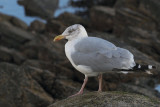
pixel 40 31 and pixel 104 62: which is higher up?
pixel 40 31

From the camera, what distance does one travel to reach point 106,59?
707cm

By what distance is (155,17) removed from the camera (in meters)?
25.1

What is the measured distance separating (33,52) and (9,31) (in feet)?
19.1

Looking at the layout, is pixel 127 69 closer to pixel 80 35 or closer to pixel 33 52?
pixel 80 35

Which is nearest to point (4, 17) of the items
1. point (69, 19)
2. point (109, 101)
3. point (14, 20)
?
point (14, 20)

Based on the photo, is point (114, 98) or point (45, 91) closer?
point (114, 98)

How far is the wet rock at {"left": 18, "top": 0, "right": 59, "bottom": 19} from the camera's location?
36469mm

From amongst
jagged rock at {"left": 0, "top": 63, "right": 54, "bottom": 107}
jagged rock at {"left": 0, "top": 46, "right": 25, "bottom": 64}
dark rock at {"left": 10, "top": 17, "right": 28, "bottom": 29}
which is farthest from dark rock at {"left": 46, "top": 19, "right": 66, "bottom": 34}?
jagged rock at {"left": 0, "top": 63, "right": 54, "bottom": 107}

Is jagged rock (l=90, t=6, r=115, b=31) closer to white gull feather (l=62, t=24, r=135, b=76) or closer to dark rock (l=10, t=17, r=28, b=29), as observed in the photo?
dark rock (l=10, t=17, r=28, b=29)

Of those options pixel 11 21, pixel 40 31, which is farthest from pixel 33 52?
pixel 11 21

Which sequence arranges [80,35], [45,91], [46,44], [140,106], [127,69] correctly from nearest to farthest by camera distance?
[140,106]
[127,69]
[80,35]
[45,91]
[46,44]

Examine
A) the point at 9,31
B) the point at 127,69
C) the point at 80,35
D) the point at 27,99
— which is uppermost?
the point at 9,31

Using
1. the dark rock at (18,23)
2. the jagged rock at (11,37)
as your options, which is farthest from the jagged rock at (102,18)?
the dark rock at (18,23)

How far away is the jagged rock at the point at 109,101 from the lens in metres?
6.44
